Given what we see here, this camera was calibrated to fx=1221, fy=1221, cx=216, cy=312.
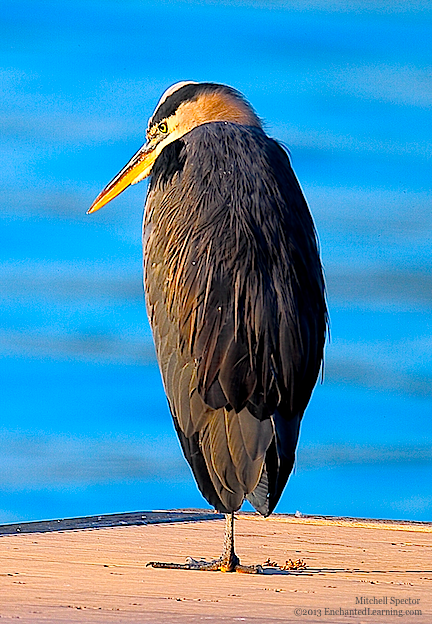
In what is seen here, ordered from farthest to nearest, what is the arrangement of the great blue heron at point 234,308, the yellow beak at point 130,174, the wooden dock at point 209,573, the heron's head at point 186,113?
the yellow beak at point 130,174 < the heron's head at point 186,113 < the great blue heron at point 234,308 < the wooden dock at point 209,573

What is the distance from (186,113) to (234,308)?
1.30 metres

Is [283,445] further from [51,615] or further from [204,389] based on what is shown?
[51,615]

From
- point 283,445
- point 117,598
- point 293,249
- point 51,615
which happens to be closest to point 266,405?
point 283,445

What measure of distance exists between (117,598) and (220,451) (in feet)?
2.68

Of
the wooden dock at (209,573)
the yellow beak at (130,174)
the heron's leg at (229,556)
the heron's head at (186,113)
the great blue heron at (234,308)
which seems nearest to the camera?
the wooden dock at (209,573)

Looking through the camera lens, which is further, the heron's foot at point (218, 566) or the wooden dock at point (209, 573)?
the heron's foot at point (218, 566)

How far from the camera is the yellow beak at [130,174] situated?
19.0 feet

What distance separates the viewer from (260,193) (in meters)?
4.74

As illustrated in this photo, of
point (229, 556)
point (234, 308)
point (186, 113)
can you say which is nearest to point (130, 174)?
point (186, 113)

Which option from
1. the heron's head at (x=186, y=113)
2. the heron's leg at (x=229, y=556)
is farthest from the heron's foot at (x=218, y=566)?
the heron's head at (x=186, y=113)

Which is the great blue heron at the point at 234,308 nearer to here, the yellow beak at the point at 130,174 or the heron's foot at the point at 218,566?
the heron's foot at the point at 218,566

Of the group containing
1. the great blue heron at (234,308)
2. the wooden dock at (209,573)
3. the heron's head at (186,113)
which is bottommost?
the wooden dock at (209,573)

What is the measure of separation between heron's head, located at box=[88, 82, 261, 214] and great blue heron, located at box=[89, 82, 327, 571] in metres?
0.32

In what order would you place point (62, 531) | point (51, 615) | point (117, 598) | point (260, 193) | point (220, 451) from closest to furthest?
point (51, 615) < point (117, 598) < point (220, 451) < point (260, 193) < point (62, 531)
